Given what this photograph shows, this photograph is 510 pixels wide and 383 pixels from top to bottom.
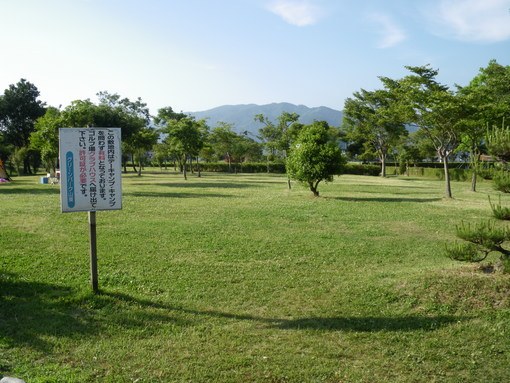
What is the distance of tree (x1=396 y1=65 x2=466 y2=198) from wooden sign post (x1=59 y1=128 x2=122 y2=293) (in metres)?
17.5

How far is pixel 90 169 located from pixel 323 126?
2348cm

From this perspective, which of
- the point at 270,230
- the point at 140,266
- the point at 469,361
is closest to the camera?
the point at 469,361

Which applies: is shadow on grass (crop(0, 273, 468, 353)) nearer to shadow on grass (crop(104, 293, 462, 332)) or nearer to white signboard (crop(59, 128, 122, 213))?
shadow on grass (crop(104, 293, 462, 332))

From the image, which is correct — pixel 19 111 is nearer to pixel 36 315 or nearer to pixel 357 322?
pixel 36 315

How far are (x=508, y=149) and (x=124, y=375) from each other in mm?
5450

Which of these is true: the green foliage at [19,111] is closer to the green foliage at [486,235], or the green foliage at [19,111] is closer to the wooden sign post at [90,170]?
the wooden sign post at [90,170]

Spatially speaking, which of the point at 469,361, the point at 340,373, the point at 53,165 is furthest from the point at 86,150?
the point at 53,165

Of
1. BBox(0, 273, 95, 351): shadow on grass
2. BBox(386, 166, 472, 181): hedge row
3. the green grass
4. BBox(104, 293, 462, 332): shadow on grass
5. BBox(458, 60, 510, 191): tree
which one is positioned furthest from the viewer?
BBox(386, 166, 472, 181): hedge row

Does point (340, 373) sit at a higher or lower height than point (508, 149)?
Answer: lower

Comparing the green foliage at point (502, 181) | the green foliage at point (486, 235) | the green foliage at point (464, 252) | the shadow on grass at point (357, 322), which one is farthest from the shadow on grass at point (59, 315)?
the green foliage at point (502, 181)

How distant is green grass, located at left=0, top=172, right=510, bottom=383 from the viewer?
162 inches

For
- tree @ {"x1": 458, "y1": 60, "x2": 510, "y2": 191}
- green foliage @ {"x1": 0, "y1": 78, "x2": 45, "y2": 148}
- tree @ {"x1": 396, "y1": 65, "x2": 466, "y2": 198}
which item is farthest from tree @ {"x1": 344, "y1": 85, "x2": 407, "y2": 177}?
green foliage @ {"x1": 0, "y1": 78, "x2": 45, "y2": 148}

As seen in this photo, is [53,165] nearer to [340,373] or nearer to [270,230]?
[270,230]

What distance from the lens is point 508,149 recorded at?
17.8 feet
